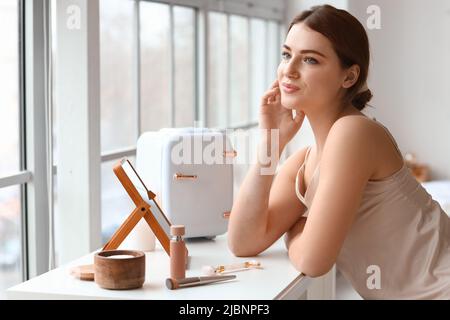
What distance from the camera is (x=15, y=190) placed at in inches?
96.3

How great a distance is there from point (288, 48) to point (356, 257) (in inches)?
21.2

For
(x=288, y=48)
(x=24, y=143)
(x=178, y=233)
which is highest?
(x=288, y=48)

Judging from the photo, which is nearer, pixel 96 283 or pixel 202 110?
pixel 96 283

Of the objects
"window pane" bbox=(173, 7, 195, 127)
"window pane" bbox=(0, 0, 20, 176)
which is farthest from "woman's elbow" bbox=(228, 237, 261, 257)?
"window pane" bbox=(173, 7, 195, 127)

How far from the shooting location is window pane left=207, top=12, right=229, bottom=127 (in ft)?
12.6

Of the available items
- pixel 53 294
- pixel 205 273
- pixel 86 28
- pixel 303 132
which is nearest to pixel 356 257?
pixel 205 273

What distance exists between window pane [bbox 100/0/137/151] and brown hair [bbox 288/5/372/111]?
4.19ft

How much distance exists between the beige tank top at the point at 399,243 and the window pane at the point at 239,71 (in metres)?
A: 2.39

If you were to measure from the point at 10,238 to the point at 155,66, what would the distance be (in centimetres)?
113

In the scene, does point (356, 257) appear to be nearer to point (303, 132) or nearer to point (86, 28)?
point (86, 28)

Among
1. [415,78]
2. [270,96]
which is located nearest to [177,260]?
[270,96]

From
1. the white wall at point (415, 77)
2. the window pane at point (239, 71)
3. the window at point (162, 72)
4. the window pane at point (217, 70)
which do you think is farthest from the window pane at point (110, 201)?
the white wall at point (415, 77)

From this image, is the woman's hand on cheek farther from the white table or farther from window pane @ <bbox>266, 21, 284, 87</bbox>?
window pane @ <bbox>266, 21, 284, 87</bbox>

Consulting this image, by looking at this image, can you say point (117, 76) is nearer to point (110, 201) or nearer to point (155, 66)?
point (155, 66)
